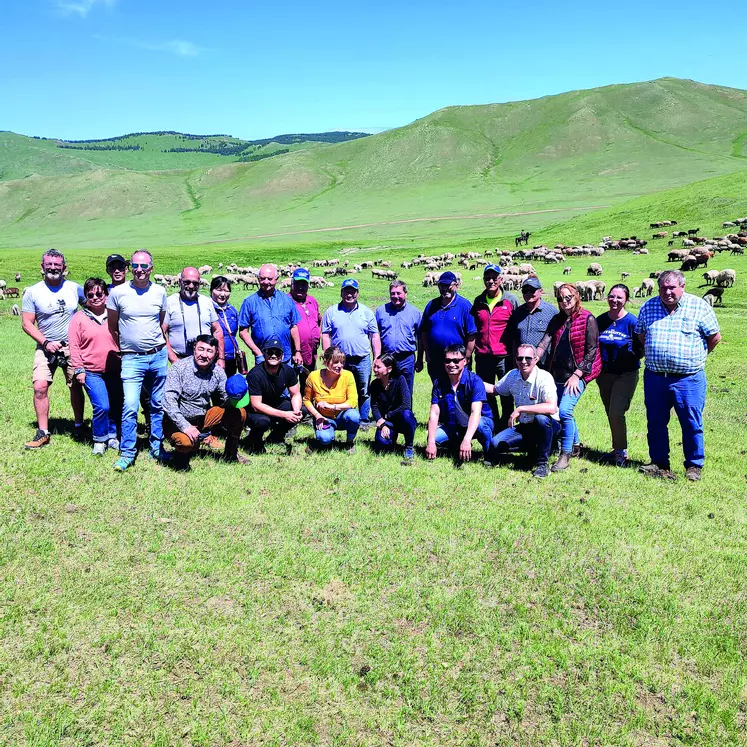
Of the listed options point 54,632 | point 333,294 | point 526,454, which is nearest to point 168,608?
point 54,632

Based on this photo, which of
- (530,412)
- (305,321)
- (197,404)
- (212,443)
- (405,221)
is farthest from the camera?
(405,221)

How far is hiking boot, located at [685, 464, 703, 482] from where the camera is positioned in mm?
8266

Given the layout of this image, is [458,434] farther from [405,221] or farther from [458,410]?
[405,221]

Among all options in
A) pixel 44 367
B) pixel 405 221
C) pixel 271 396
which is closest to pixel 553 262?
pixel 271 396

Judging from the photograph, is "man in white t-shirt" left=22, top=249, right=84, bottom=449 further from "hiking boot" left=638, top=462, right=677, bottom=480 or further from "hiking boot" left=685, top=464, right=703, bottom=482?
"hiking boot" left=685, top=464, right=703, bottom=482

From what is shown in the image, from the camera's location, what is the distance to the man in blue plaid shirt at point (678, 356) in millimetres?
7914

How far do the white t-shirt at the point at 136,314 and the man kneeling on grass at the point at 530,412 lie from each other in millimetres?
5040

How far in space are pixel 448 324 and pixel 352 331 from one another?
66.0 inches

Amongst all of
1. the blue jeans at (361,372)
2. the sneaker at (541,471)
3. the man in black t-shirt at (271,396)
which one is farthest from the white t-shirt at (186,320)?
the sneaker at (541,471)

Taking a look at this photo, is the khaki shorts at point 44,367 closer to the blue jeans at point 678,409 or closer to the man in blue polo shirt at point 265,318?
the man in blue polo shirt at point 265,318

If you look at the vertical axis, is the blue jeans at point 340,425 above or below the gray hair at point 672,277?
below

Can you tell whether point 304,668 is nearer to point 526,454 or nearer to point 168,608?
point 168,608

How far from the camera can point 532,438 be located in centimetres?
839

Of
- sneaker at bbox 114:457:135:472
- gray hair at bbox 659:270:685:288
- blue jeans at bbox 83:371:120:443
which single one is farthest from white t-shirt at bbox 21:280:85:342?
gray hair at bbox 659:270:685:288
